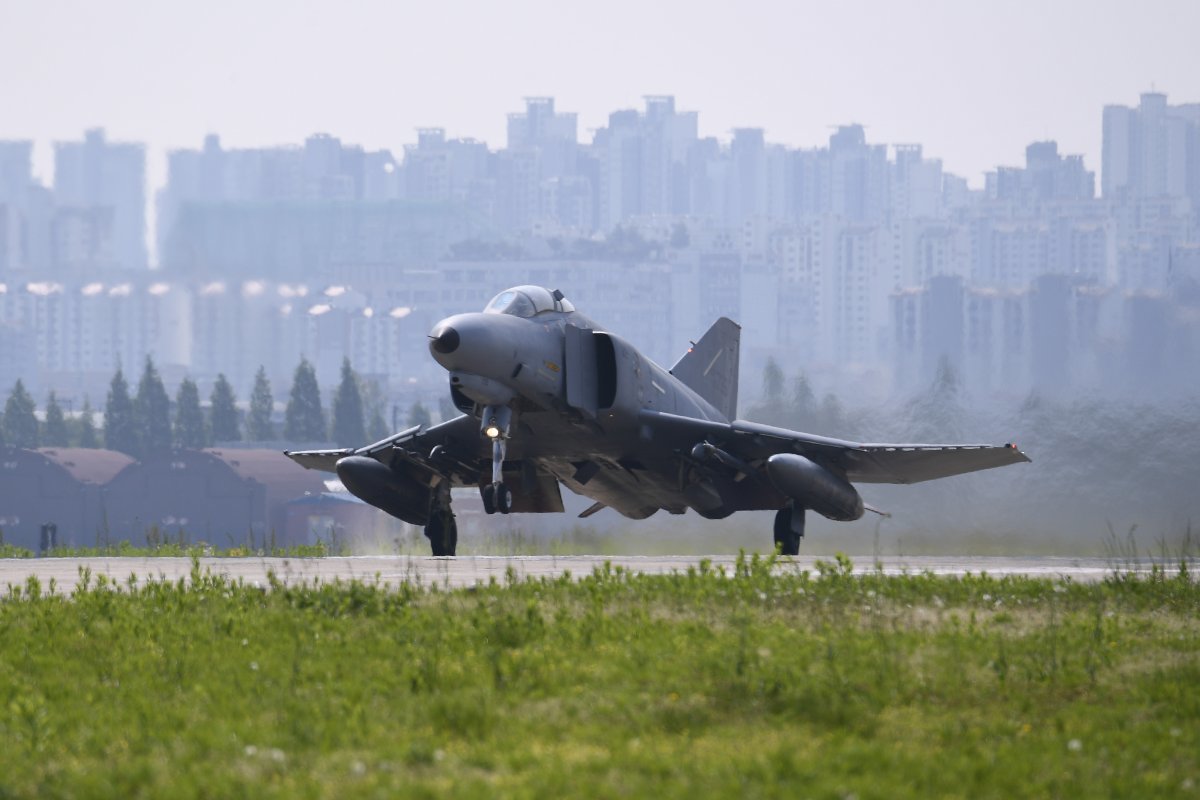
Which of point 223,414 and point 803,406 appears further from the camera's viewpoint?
point 223,414

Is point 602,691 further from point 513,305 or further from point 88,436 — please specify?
point 88,436

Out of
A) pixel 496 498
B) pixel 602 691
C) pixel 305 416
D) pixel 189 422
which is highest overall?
pixel 305 416

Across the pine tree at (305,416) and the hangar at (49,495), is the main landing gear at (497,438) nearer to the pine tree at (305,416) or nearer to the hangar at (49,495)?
the hangar at (49,495)

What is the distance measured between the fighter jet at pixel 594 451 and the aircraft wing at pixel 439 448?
21mm

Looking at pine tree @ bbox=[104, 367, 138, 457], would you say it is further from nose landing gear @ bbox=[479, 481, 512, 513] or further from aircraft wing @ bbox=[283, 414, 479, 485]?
nose landing gear @ bbox=[479, 481, 512, 513]

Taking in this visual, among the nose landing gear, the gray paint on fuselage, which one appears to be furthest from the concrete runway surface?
the gray paint on fuselage

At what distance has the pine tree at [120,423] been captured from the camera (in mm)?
145250

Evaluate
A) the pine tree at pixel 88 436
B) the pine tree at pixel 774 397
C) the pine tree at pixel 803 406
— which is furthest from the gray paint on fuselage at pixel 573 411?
the pine tree at pixel 88 436

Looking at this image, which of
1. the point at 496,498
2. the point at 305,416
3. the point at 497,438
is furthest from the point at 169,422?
the point at 497,438

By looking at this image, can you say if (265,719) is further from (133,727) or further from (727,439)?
(727,439)

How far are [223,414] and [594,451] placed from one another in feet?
413

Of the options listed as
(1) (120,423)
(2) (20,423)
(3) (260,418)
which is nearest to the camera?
(2) (20,423)

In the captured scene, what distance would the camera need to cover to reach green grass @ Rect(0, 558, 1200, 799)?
9.45 metres

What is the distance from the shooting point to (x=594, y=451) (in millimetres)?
25594
